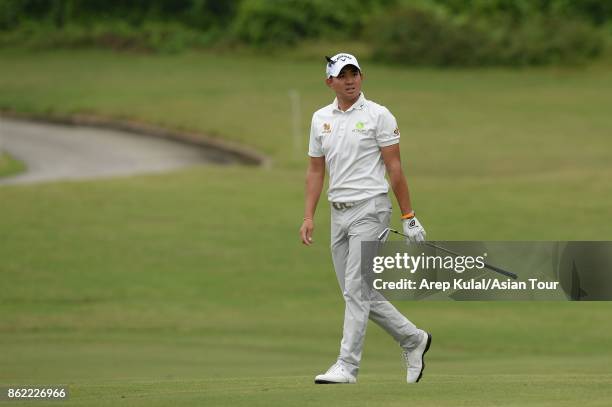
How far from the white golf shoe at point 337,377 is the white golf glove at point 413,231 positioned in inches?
35.7

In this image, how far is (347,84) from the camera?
8.31 m

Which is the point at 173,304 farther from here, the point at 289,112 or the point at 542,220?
the point at 289,112

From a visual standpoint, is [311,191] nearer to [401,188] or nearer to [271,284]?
[401,188]

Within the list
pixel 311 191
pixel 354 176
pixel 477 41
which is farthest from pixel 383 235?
pixel 477 41

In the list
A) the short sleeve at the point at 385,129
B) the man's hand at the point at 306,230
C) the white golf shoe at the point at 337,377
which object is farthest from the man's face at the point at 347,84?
the white golf shoe at the point at 337,377

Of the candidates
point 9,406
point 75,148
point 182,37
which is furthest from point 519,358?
point 182,37

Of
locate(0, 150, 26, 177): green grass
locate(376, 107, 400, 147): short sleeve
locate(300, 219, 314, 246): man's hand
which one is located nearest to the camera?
locate(376, 107, 400, 147): short sleeve

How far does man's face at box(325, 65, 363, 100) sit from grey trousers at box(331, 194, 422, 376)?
657 mm

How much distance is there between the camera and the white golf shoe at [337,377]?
27.3 feet

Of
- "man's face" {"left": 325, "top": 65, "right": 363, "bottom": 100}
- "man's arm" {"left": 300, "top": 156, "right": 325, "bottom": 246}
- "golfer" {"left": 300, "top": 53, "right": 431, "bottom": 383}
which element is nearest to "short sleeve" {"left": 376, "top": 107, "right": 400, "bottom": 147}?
"golfer" {"left": 300, "top": 53, "right": 431, "bottom": 383}

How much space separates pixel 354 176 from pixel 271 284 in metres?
9.57

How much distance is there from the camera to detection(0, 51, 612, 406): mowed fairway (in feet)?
28.4

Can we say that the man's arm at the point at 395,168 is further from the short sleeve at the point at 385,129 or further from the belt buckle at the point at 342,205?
the belt buckle at the point at 342,205

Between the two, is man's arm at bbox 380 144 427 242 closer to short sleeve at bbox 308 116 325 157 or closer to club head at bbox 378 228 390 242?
club head at bbox 378 228 390 242
